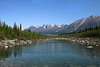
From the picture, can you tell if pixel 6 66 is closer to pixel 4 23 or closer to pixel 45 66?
pixel 45 66

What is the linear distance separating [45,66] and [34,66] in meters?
1.49

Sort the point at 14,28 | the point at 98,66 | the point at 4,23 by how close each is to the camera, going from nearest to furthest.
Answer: the point at 98,66 → the point at 4,23 → the point at 14,28

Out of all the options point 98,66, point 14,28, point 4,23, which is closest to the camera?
point 98,66

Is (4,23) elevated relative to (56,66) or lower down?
elevated

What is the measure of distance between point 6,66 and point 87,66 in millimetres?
10974

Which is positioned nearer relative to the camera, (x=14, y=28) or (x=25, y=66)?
(x=25, y=66)

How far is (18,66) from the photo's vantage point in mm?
14453

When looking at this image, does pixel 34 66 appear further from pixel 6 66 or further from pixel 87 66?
pixel 87 66

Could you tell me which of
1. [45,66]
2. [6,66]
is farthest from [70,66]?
[6,66]

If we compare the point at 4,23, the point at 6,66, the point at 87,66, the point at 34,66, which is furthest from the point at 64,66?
the point at 4,23

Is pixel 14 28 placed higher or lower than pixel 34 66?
higher

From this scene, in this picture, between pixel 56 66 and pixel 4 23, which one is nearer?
pixel 56 66

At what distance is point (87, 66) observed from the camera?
14352 millimetres

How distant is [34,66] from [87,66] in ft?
23.5
